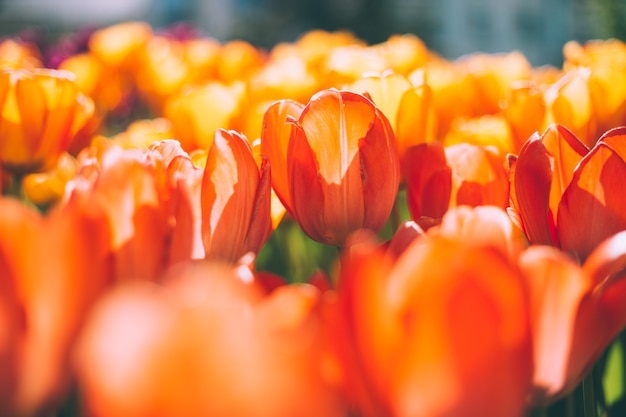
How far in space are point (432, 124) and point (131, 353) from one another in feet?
2.36

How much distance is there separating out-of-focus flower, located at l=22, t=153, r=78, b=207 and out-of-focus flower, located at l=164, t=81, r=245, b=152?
0.19m

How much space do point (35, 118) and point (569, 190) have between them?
0.66 metres

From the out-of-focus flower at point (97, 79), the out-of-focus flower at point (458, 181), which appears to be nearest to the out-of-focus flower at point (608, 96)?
the out-of-focus flower at point (458, 181)

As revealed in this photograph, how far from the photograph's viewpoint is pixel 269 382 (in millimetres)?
322

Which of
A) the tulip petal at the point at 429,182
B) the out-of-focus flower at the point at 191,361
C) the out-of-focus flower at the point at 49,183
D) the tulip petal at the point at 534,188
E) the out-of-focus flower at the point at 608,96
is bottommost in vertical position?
the out-of-focus flower at the point at 49,183

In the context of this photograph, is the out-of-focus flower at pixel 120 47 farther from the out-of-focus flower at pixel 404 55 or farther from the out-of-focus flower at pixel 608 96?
the out-of-focus flower at pixel 608 96

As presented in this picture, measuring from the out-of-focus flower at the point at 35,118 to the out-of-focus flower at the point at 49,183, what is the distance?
0.19 m

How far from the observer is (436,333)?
37cm

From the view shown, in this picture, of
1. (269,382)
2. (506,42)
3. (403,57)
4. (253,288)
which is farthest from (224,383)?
(506,42)

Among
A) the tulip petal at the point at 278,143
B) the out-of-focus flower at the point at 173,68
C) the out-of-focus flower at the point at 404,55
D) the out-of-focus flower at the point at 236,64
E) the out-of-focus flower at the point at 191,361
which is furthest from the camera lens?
the out-of-focus flower at the point at 236,64

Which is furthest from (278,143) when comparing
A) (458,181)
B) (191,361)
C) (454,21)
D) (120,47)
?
(454,21)

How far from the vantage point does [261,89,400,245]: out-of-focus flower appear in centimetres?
67

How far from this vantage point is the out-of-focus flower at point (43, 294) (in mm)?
387

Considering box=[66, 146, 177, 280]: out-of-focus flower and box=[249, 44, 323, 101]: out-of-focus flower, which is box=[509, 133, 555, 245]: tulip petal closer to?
box=[66, 146, 177, 280]: out-of-focus flower
